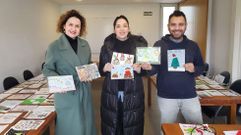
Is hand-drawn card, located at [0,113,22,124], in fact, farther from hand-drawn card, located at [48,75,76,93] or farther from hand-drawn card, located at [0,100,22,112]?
hand-drawn card, located at [48,75,76,93]

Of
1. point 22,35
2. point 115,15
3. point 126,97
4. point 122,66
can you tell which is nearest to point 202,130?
point 126,97

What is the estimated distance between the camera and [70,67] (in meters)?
1.87

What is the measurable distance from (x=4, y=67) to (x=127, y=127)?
8.40ft

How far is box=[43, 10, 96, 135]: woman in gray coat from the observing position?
1835 mm

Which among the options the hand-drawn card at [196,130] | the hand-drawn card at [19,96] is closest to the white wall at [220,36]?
the hand-drawn card at [196,130]

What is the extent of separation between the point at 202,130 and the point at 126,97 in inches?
28.0

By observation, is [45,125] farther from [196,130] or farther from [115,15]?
[115,15]

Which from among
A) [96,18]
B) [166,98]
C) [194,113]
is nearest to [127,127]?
[166,98]

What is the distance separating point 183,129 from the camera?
1539mm

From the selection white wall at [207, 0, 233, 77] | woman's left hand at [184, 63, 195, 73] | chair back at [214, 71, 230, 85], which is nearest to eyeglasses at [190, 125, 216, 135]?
woman's left hand at [184, 63, 195, 73]

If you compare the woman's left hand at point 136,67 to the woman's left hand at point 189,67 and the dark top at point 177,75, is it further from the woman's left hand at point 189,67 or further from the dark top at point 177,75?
the woman's left hand at point 189,67

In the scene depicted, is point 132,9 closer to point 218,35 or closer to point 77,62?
point 218,35

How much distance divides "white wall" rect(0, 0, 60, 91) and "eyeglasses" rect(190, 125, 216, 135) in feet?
10.2

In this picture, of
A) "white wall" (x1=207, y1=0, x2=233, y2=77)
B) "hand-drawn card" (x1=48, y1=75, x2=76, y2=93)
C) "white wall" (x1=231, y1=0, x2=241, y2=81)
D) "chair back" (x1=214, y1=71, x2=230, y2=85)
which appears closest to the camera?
"hand-drawn card" (x1=48, y1=75, x2=76, y2=93)
